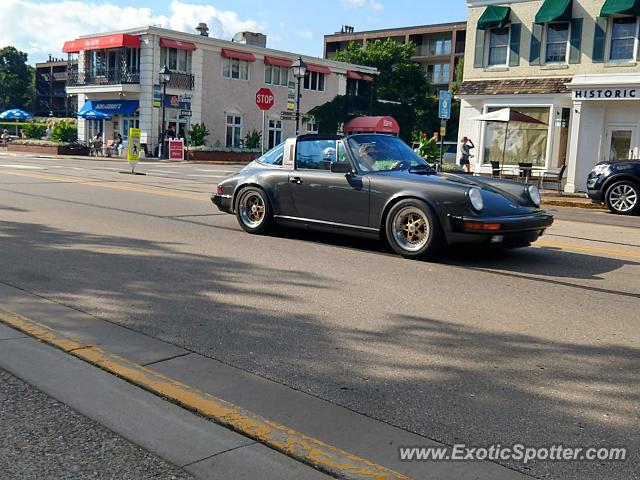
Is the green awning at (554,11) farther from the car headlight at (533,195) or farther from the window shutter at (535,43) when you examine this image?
the car headlight at (533,195)

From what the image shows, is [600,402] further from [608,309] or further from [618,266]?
[618,266]

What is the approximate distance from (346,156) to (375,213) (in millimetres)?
890

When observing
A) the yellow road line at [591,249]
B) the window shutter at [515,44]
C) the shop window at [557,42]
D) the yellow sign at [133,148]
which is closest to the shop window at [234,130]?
the yellow sign at [133,148]

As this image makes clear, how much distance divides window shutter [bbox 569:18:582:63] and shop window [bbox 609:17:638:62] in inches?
41.7

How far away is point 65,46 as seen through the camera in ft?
158

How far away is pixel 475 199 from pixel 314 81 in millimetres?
48395

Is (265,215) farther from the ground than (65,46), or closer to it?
closer to it

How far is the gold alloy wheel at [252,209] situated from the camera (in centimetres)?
982

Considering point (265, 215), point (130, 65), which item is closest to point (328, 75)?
point (130, 65)

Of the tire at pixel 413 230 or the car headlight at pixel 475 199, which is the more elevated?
the car headlight at pixel 475 199

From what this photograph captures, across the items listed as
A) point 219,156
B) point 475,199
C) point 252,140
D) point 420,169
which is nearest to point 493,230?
point 475,199

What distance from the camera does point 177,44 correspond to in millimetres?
44812

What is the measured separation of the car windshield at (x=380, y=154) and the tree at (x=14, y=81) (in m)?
95.3

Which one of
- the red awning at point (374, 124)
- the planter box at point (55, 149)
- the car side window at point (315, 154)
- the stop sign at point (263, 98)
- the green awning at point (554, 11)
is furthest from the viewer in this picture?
the red awning at point (374, 124)
